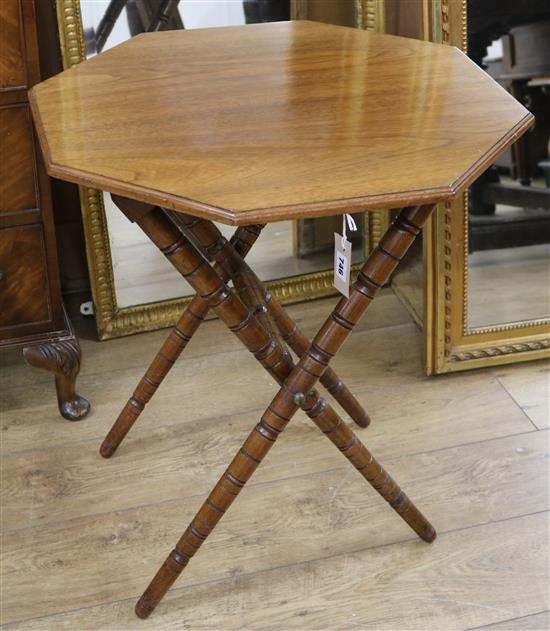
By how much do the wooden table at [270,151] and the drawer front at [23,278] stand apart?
0.42 m

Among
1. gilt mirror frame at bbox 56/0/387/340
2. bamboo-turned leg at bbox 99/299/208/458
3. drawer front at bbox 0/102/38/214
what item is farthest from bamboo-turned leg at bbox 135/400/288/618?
gilt mirror frame at bbox 56/0/387/340

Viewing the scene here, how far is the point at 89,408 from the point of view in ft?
7.85

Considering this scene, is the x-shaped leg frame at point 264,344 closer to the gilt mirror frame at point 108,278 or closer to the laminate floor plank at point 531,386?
the laminate floor plank at point 531,386

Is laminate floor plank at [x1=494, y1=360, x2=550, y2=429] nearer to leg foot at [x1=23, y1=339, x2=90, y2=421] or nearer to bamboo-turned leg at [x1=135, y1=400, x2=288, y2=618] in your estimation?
bamboo-turned leg at [x1=135, y1=400, x2=288, y2=618]

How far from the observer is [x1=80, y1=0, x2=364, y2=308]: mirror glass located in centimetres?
248

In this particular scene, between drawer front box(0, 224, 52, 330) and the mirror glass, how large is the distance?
1.45ft

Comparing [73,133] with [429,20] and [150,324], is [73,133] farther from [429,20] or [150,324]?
[150,324]

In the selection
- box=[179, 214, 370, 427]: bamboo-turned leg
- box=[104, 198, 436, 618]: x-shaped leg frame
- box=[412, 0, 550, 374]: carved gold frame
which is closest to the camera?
box=[104, 198, 436, 618]: x-shaped leg frame

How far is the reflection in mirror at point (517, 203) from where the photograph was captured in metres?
2.30

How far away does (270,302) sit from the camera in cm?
198

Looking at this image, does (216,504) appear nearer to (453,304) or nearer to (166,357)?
(166,357)

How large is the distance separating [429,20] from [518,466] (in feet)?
3.53

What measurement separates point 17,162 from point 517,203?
130 cm

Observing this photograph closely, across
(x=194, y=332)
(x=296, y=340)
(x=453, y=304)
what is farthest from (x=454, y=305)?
(x=194, y=332)
